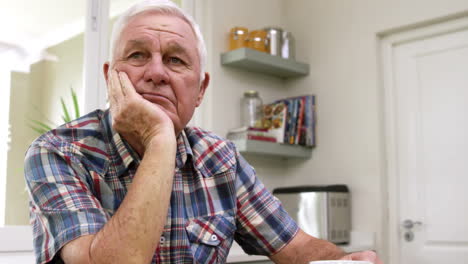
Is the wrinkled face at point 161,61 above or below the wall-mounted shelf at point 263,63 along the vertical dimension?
below

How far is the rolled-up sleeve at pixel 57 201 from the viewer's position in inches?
36.3

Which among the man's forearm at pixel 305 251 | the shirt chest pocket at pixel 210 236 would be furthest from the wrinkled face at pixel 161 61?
the man's forearm at pixel 305 251

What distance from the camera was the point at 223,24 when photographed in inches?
127

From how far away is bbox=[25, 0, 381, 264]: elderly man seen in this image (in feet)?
2.99

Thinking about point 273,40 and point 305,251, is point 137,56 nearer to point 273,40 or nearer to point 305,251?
Answer: point 305,251

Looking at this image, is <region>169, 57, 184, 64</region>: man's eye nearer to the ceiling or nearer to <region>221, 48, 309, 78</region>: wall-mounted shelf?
the ceiling

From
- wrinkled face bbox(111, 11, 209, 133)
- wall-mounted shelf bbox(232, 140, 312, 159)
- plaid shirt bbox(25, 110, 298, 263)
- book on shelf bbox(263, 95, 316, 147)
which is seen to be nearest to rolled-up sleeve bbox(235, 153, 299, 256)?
plaid shirt bbox(25, 110, 298, 263)

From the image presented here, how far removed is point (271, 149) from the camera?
309cm

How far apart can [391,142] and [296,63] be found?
81 cm

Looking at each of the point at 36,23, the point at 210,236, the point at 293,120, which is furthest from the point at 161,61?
the point at 293,120

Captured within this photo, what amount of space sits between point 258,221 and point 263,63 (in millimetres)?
1993

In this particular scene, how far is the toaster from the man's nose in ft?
6.63

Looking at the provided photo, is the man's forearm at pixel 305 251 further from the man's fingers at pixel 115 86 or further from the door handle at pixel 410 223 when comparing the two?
the door handle at pixel 410 223

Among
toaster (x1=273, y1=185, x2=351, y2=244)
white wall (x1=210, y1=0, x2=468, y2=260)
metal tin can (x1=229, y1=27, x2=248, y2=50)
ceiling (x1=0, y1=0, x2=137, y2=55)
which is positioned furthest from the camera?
metal tin can (x1=229, y1=27, x2=248, y2=50)
